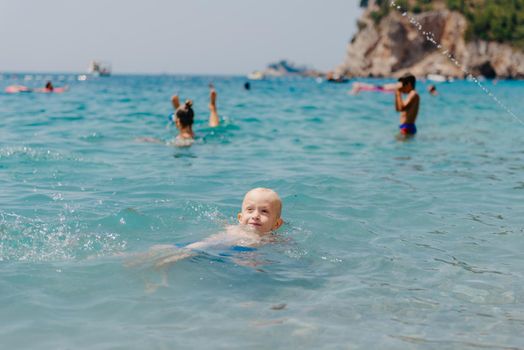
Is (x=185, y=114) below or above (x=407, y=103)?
below

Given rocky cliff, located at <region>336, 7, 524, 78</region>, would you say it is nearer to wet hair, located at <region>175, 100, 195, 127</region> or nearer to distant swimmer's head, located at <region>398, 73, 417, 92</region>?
distant swimmer's head, located at <region>398, 73, 417, 92</region>

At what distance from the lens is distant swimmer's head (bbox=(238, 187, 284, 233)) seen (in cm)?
533

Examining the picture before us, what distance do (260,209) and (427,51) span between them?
10508cm

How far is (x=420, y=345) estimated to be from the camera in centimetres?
342

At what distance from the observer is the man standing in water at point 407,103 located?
513 inches

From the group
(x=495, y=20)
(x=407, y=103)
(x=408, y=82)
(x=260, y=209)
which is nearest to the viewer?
(x=260, y=209)

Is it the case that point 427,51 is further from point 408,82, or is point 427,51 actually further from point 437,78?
point 408,82

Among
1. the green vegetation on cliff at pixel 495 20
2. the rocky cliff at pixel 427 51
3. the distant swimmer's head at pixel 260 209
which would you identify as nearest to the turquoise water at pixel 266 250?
the distant swimmer's head at pixel 260 209

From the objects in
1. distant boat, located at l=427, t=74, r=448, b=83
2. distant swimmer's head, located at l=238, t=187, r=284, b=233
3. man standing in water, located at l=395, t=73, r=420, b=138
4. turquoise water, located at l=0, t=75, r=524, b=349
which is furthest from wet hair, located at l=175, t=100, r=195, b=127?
distant boat, located at l=427, t=74, r=448, b=83

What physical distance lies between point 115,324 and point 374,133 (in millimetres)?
12221

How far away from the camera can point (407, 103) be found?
1337cm

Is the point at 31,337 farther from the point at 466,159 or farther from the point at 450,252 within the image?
the point at 466,159

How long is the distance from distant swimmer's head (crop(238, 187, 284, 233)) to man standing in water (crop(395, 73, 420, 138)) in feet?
26.6

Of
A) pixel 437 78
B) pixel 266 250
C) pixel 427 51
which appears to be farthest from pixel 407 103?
pixel 427 51
